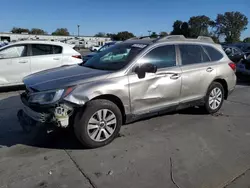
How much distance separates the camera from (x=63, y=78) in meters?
3.81

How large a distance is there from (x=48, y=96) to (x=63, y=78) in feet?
1.35

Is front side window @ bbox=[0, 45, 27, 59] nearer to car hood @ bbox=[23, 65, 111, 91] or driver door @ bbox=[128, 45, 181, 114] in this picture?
car hood @ bbox=[23, 65, 111, 91]

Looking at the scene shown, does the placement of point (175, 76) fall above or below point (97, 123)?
above

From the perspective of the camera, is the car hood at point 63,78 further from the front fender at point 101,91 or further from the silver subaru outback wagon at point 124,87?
the front fender at point 101,91

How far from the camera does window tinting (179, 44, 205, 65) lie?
15.9 ft

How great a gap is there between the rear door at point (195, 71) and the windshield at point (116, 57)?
0.98m

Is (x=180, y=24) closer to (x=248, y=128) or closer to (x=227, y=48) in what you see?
(x=227, y=48)

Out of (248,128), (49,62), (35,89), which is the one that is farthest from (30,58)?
(248,128)

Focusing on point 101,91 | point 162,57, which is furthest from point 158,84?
point 101,91

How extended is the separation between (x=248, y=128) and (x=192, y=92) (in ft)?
4.06

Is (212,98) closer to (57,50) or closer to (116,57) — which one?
(116,57)

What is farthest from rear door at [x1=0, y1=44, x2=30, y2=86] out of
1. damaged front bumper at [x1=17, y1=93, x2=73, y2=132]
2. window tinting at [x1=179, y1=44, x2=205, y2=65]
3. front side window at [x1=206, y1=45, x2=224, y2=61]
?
front side window at [x1=206, y1=45, x2=224, y2=61]

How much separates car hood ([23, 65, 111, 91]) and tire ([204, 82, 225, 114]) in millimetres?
2488

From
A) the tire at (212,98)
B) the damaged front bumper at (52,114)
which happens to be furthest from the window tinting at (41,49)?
the tire at (212,98)
